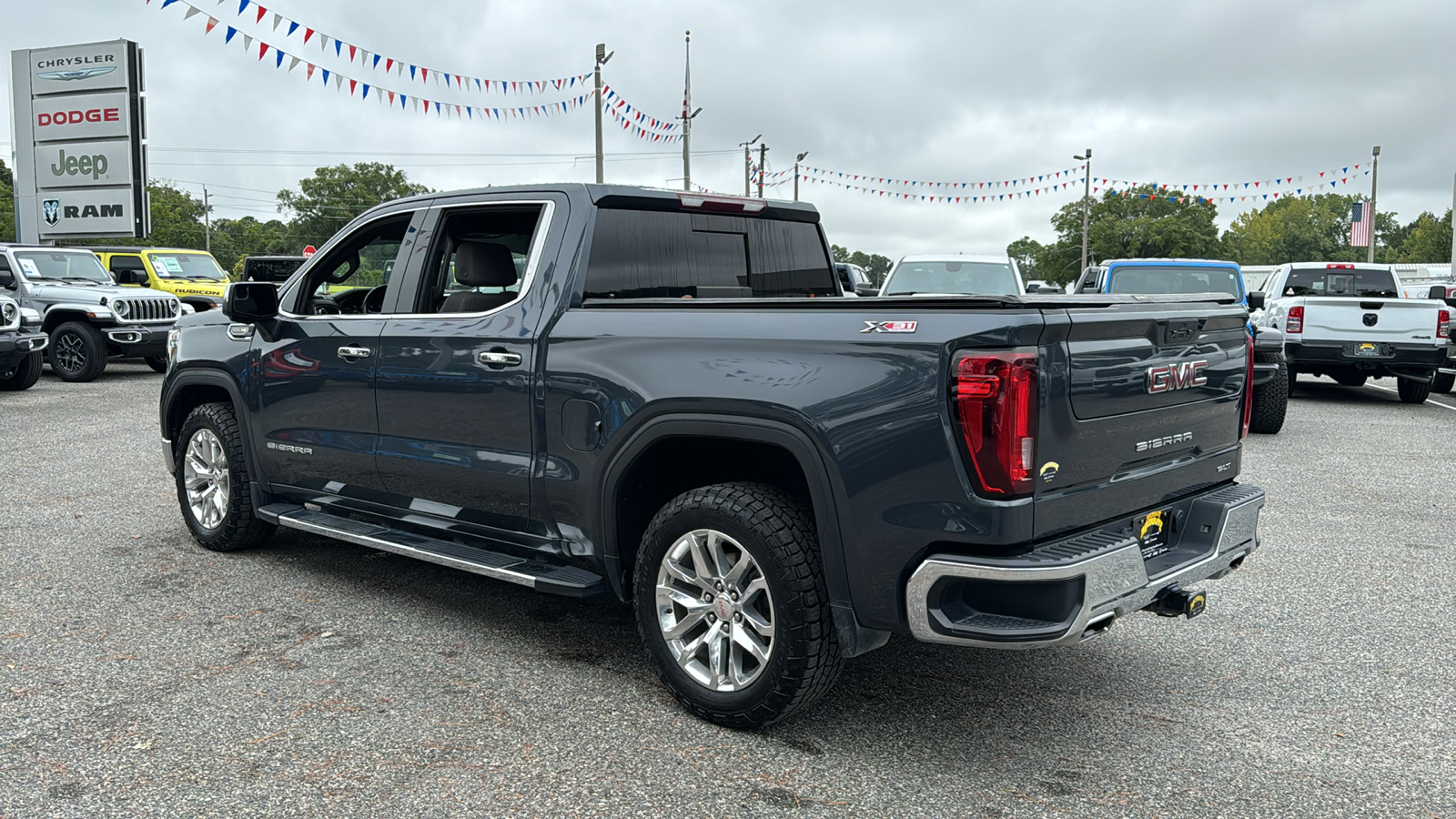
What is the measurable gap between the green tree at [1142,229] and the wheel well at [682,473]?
84.1 metres

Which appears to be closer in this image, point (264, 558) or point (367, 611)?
point (367, 611)

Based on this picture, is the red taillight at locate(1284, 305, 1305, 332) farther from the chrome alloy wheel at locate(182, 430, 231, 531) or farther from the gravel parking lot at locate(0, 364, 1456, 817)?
the chrome alloy wheel at locate(182, 430, 231, 531)

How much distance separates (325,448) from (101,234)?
1131 inches

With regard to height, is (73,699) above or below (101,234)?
below

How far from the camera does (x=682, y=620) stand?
3.82 metres

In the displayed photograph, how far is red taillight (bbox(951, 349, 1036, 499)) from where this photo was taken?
311 cm

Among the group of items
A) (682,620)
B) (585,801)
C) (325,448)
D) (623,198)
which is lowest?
(585,801)

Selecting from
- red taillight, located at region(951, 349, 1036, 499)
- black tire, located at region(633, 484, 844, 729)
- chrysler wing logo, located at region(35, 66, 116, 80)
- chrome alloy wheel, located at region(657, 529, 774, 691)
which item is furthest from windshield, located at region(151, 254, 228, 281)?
red taillight, located at region(951, 349, 1036, 499)

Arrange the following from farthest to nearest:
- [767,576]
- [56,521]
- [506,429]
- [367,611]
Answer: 1. [56,521]
2. [367,611]
3. [506,429]
4. [767,576]

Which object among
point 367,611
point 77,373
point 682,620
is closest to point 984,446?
point 682,620

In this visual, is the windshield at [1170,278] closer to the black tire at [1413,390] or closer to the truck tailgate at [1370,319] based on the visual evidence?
the truck tailgate at [1370,319]

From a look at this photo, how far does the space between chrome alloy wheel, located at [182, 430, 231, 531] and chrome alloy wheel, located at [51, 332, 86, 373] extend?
11.8 meters

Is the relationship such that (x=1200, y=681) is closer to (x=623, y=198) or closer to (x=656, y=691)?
(x=656, y=691)

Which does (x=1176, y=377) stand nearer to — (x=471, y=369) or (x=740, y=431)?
(x=740, y=431)
